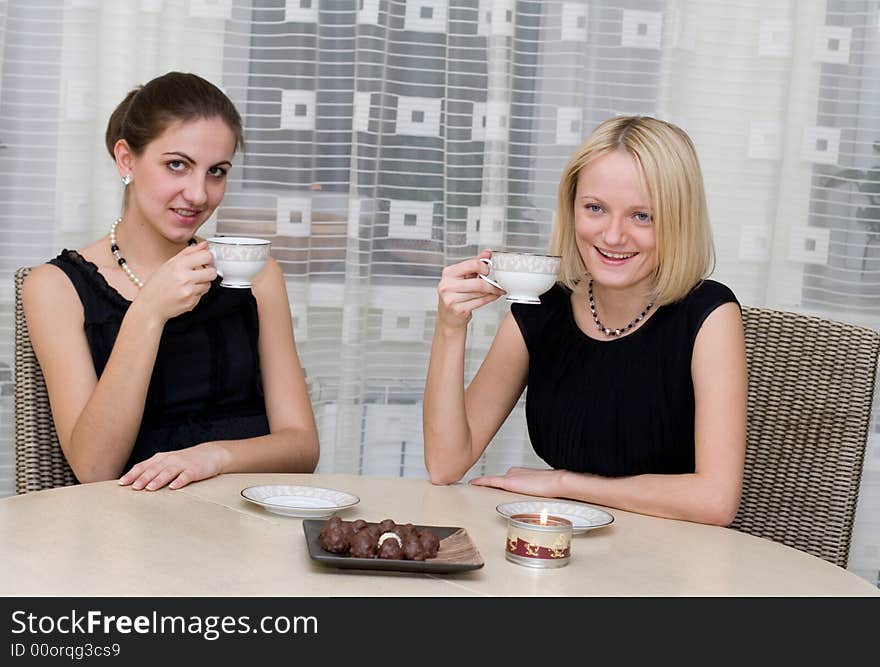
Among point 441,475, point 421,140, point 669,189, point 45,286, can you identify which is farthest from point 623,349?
point 45,286

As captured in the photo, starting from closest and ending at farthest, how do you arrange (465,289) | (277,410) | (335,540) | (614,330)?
(335,540), (465,289), (614,330), (277,410)

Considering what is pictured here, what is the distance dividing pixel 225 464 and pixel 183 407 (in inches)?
14.1

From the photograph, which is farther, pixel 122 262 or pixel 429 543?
pixel 122 262

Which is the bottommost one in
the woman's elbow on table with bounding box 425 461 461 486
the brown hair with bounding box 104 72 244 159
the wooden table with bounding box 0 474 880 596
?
the woman's elbow on table with bounding box 425 461 461 486

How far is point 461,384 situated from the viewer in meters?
2.05

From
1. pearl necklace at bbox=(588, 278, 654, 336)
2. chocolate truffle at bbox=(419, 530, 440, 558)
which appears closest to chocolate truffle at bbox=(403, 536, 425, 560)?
chocolate truffle at bbox=(419, 530, 440, 558)

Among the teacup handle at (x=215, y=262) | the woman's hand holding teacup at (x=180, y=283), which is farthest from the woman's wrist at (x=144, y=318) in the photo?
the teacup handle at (x=215, y=262)

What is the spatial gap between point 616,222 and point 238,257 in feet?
2.19

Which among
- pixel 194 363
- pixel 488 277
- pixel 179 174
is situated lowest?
pixel 194 363

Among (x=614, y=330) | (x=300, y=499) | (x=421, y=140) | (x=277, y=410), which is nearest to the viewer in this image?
(x=300, y=499)

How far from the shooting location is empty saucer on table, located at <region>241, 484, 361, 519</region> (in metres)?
1.62

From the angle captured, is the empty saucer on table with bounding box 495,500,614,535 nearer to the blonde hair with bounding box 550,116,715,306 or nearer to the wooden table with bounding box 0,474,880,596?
the wooden table with bounding box 0,474,880,596

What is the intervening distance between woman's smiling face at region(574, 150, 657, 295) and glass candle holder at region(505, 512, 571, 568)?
2.31ft

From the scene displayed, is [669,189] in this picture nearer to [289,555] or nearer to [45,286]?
[289,555]
